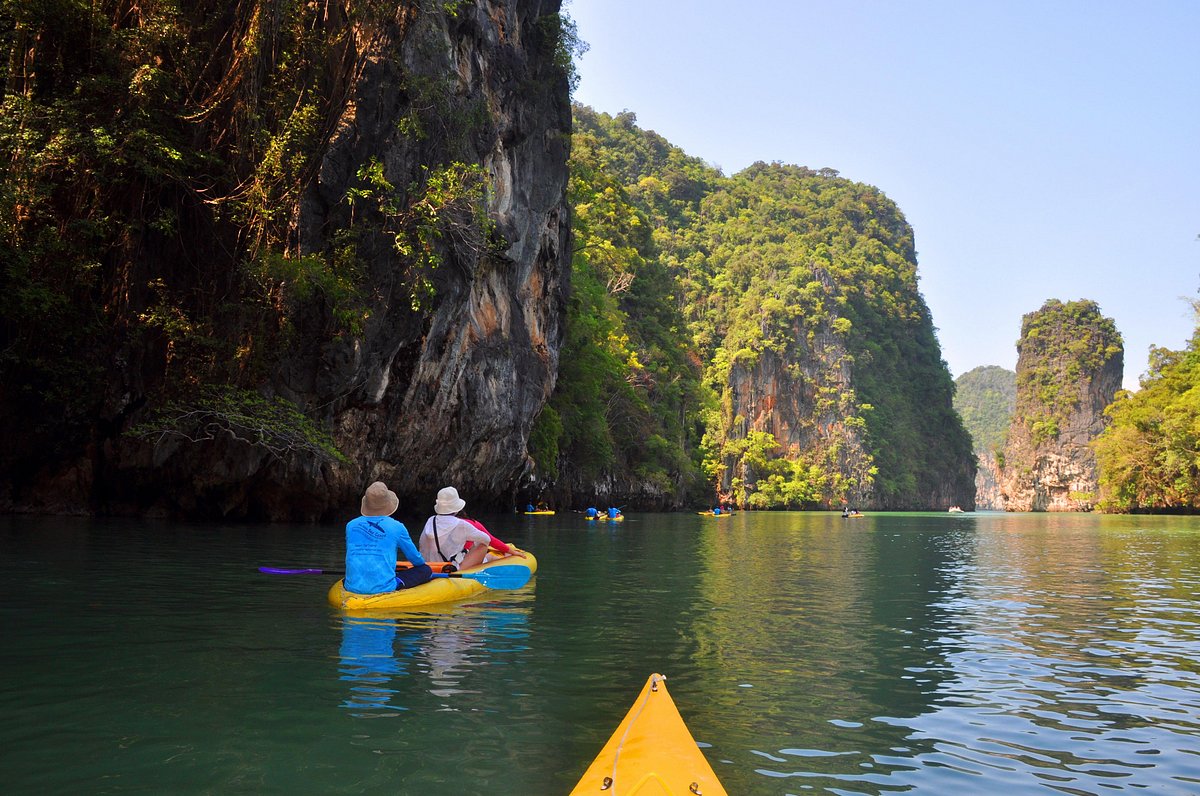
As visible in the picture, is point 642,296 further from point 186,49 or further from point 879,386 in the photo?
point 879,386

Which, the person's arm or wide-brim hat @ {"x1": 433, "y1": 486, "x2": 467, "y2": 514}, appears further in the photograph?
the person's arm

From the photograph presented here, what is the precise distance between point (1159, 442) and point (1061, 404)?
175 feet

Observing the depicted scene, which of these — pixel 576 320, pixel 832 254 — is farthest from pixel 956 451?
pixel 576 320

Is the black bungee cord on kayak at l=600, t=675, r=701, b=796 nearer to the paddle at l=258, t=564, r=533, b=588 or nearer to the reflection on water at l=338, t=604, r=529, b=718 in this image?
the reflection on water at l=338, t=604, r=529, b=718

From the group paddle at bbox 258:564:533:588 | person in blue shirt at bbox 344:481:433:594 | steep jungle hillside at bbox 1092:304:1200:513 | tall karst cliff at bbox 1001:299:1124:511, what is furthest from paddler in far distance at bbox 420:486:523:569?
tall karst cliff at bbox 1001:299:1124:511

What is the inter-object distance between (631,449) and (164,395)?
34968 millimetres

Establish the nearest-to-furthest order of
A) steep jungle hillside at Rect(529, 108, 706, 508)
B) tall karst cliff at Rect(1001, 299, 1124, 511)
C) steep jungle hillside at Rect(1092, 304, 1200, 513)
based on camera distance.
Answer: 1. steep jungle hillside at Rect(529, 108, 706, 508)
2. steep jungle hillside at Rect(1092, 304, 1200, 513)
3. tall karst cliff at Rect(1001, 299, 1124, 511)

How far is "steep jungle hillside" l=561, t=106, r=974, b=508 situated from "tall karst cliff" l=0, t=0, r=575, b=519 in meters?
49.3

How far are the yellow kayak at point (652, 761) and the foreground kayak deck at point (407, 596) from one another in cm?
497

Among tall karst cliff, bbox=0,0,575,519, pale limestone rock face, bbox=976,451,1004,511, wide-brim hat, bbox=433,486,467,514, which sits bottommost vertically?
pale limestone rock face, bbox=976,451,1004,511

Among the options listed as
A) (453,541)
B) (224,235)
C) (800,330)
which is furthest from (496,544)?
(800,330)

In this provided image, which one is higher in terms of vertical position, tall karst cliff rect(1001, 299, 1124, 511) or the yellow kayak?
tall karst cliff rect(1001, 299, 1124, 511)

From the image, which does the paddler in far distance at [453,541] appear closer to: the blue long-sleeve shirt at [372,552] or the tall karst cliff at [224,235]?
the blue long-sleeve shirt at [372,552]

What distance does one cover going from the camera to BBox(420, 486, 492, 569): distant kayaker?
1050 centimetres
